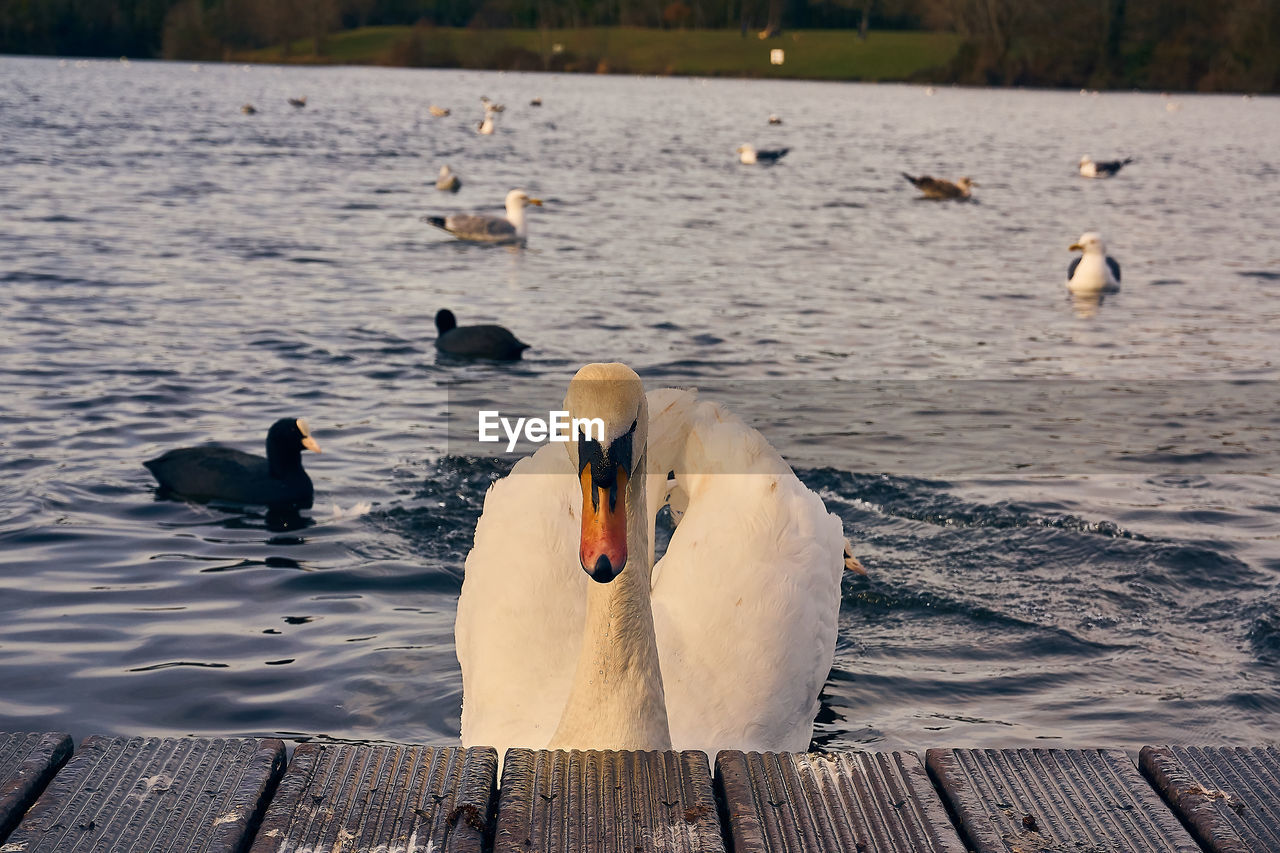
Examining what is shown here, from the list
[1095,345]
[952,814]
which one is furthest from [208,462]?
[1095,345]

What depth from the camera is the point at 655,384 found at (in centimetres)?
1237

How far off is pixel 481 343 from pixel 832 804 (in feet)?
34.9

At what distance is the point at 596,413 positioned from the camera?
140 inches

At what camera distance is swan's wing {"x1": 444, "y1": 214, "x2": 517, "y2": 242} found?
71.6 feet

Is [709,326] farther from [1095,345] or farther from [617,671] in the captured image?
[617,671]

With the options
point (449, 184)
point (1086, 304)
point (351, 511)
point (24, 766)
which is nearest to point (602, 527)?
point (24, 766)

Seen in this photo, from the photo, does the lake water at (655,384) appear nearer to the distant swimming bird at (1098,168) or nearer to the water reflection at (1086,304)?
the water reflection at (1086,304)

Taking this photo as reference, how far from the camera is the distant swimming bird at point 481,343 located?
13250 mm

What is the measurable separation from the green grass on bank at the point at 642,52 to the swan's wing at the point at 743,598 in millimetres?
115790

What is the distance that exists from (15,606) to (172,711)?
5.37 feet

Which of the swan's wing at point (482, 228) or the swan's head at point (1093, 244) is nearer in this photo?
the swan's head at point (1093, 244)
